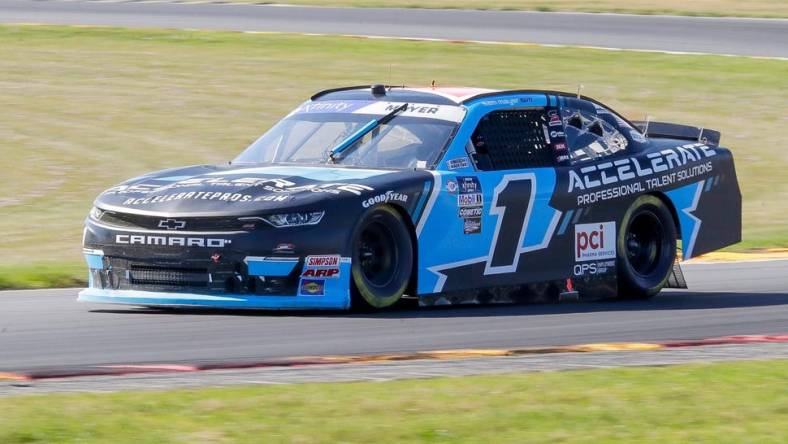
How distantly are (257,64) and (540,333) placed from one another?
1740 centimetres

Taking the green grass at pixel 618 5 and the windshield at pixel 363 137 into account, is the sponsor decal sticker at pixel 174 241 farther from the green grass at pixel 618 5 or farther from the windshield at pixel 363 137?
the green grass at pixel 618 5

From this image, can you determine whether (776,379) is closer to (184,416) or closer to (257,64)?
(184,416)

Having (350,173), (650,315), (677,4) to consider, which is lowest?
(650,315)

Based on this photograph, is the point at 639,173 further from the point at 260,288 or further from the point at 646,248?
the point at 260,288

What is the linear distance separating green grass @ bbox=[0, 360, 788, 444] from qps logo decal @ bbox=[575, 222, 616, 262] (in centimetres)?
354

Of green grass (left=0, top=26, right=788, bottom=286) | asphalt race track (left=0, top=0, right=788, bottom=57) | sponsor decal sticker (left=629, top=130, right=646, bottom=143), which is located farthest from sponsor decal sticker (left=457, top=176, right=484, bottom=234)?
asphalt race track (left=0, top=0, right=788, bottom=57)

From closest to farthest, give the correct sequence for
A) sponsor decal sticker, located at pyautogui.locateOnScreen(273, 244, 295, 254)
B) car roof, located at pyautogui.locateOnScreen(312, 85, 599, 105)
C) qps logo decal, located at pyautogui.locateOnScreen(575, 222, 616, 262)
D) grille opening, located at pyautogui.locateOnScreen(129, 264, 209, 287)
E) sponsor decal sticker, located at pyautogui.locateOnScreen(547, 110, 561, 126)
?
sponsor decal sticker, located at pyautogui.locateOnScreen(273, 244, 295, 254) → grille opening, located at pyautogui.locateOnScreen(129, 264, 209, 287) → car roof, located at pyautogui.locateOnScreen(312, 85, 599, 105) → qps logo decal, located at pyautogui.locateOnScreen(575, 222, 616, 262) → sponsor decal sticker, located at pyautogui.locateOnScreen(547, 110, 561, 126)

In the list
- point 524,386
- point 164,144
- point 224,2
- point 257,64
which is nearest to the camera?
point 524,386

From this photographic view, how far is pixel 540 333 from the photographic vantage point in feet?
28.8

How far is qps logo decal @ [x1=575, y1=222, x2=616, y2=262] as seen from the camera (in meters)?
10.5

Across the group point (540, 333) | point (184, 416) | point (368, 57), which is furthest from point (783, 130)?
point (184, 416)

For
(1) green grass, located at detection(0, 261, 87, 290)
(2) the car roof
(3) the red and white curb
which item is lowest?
(3) the red and white curb

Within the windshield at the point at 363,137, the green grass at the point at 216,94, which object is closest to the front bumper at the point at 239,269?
the windshield at the point at 363,137

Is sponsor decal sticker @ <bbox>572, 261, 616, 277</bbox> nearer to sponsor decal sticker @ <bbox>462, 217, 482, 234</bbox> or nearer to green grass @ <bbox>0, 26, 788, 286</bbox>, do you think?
sponsor decal sticker @ <bbox>462, 217, 482, 234</bbox>
